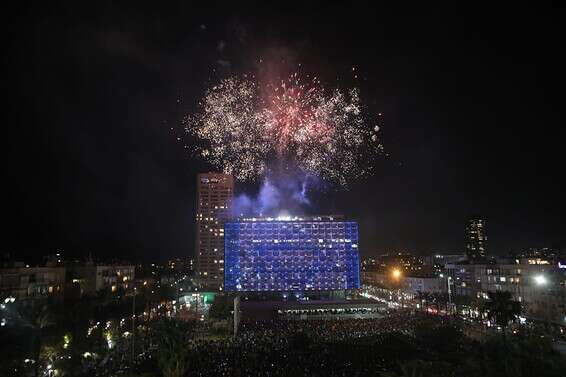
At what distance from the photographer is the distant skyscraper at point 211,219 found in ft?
434

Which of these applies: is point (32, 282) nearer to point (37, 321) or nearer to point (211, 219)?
point (37, 321)

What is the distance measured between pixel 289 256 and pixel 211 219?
183 feet

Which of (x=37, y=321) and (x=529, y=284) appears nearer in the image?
(x=37, y=321)

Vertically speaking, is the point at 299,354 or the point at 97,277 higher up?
the point at 97,277

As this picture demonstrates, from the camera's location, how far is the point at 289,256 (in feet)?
274

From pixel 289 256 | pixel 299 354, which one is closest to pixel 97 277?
pixel 289 256

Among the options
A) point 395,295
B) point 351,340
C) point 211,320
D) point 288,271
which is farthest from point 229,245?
point 351,340

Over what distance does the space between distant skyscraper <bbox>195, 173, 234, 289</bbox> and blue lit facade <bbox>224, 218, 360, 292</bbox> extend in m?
48.3

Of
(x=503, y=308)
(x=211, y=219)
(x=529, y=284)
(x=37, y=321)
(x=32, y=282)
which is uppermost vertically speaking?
(x=211, y=219)

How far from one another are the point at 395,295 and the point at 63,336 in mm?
76221

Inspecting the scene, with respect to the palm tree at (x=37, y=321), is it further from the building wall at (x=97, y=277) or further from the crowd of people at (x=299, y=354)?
the building wall at (x=97, y=277)

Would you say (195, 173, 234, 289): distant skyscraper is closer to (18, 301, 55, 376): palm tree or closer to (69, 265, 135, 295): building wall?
(69, 265, 135, 295): building wall

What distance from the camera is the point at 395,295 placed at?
325 feet

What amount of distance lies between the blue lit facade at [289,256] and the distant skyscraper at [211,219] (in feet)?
158
